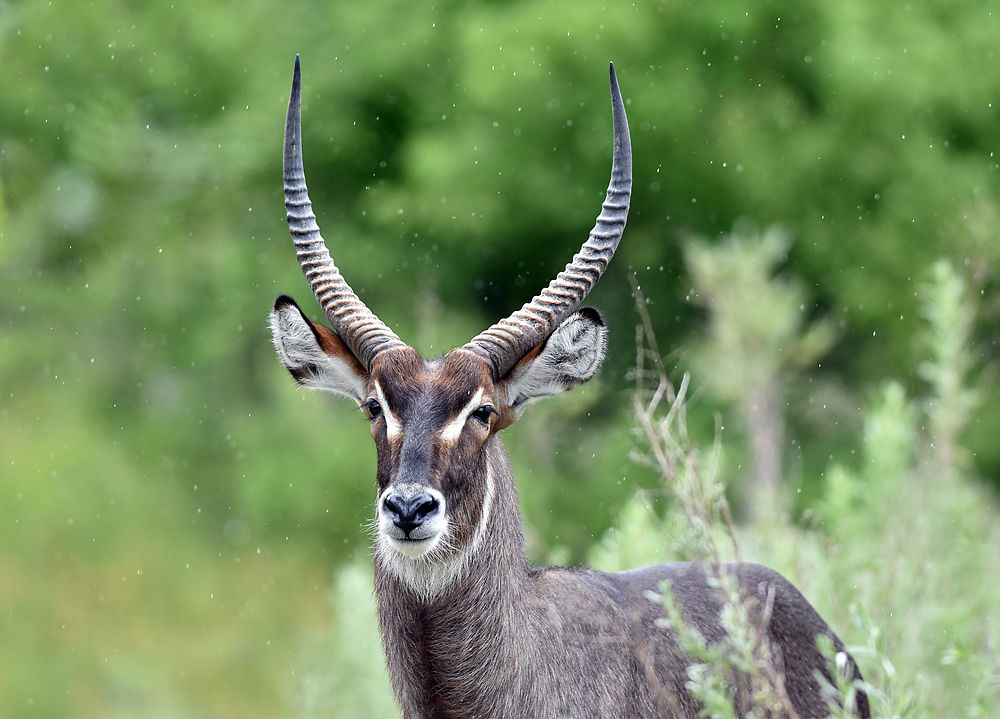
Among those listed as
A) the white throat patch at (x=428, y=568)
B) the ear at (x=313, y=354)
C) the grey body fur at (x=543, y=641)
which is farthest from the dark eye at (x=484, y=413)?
the ear at (x=313, y=354)

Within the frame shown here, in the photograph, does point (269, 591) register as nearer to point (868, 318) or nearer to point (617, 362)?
point (617, 362)

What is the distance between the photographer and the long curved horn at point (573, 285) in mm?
5746

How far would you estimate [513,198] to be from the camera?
17.5m

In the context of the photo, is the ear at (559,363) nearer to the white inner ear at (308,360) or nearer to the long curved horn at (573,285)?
the long curved horn at (573,285)

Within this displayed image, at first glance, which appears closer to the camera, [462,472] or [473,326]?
[462,472]

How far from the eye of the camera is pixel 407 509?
5.01 metres

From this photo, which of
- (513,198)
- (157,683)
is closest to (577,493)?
(513,198)

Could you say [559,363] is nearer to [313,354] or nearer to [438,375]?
[438,375]

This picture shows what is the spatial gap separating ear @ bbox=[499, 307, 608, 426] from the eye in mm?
251

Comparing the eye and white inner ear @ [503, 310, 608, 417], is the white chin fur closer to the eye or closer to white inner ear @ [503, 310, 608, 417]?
the eye

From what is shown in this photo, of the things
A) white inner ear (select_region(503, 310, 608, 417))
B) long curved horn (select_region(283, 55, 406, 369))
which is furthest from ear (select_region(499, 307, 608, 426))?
long curved horn (select_region(283, 55, 406, 369))

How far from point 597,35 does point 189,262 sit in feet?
23.7

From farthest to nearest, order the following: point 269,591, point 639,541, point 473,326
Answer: point 269,591 < point 473,326 < point 639,541

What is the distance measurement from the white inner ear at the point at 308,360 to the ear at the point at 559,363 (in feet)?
1.97
